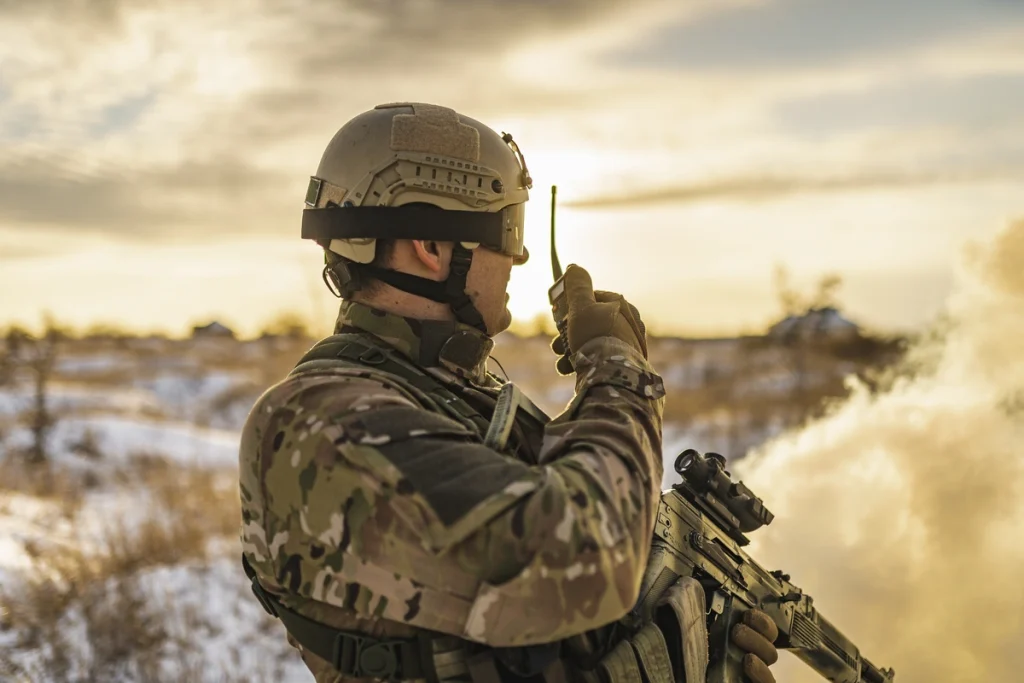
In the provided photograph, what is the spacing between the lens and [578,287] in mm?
2805

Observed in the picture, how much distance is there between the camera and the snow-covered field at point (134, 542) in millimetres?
7082

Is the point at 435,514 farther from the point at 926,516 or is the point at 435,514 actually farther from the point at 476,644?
the point at 926,516

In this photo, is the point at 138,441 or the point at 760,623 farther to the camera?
the point at 138,441

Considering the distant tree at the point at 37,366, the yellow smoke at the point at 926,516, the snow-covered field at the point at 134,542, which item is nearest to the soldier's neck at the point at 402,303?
the yellow smoke at the point at 926,516

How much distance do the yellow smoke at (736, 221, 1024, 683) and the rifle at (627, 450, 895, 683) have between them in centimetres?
256

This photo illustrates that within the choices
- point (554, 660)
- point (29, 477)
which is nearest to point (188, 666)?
point (554, 660)

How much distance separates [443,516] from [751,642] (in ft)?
4.97

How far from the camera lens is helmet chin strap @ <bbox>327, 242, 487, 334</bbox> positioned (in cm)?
268

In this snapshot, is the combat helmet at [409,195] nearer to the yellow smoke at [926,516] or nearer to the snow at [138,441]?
the yellow smoke at [926,516]

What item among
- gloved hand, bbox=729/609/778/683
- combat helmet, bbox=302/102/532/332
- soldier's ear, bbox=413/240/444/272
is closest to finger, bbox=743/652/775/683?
gloved hand, bbox=729/609/778/683

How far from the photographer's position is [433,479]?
81.7 inches

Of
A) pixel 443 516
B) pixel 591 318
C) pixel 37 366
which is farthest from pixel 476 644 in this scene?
pixel 37 366

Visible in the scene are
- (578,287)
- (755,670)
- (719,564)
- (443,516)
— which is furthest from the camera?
(719,564)

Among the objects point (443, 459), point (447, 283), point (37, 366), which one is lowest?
point (37, 366)
